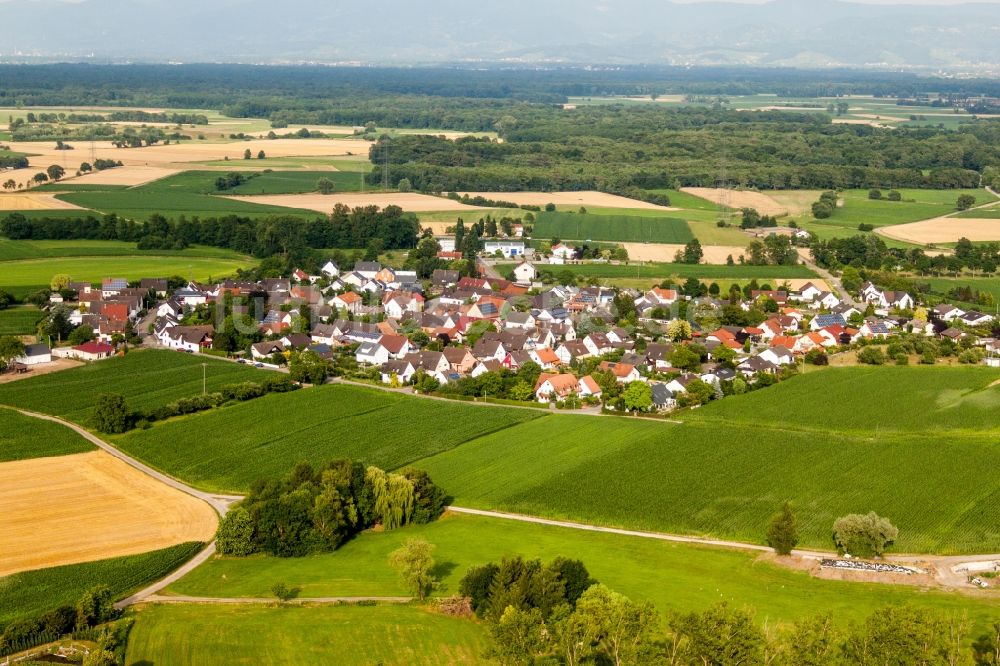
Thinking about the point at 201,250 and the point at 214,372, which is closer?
the point at 214,372

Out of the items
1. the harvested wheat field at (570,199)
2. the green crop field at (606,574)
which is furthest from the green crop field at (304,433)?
the harvested wheat field at (570,199)

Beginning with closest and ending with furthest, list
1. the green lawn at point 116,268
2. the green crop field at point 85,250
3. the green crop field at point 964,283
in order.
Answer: the green lawn at point 116,268, the green crop field at point 964,283, the green crop field at point 85,250

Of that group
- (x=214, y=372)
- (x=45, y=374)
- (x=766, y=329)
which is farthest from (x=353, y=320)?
(x=766, y=329)

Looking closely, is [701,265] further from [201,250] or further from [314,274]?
[201,250]

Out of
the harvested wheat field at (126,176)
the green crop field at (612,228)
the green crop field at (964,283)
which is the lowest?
the green crop field at (964,283)

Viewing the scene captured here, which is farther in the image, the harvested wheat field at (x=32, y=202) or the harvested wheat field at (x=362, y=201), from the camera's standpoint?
the harvested wheat field at (x=362, y=201)

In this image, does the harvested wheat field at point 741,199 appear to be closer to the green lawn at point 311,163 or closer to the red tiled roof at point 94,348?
the green lawn at point 311,163
